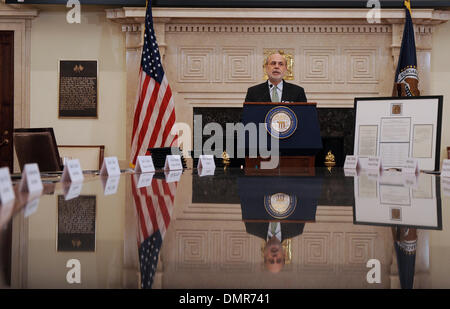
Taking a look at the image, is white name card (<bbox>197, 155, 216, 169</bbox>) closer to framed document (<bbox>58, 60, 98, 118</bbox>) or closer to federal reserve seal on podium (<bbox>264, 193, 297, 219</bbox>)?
federal reserve seal on podium (<bbox>264, 193, 297, 219</bbox>)

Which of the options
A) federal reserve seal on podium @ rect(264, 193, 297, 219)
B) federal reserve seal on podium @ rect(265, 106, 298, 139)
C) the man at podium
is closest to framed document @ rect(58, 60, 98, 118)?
the man at podium

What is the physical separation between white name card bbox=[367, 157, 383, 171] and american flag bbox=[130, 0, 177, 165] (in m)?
3.30

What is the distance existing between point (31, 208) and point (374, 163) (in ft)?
7.00

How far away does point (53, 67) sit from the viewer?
22.4ft

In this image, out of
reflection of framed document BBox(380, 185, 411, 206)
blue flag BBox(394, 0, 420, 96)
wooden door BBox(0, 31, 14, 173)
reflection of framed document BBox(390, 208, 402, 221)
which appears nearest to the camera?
reflection of framed document BBox(390, 208, 402, 221)

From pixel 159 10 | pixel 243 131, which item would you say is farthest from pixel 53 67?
pixel 243 131

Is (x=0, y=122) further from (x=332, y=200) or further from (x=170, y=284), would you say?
(x=170, y=284)

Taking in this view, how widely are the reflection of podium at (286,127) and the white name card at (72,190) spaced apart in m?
1.49

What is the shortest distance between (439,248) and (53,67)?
691cm

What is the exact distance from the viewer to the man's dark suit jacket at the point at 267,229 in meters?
0.75

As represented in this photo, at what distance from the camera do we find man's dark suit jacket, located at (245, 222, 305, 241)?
75 cm

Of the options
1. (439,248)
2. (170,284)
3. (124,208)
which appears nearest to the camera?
(170,284)

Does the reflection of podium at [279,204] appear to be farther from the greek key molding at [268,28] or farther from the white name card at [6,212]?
the greek key molding at [268,28]

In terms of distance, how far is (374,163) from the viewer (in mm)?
2715
